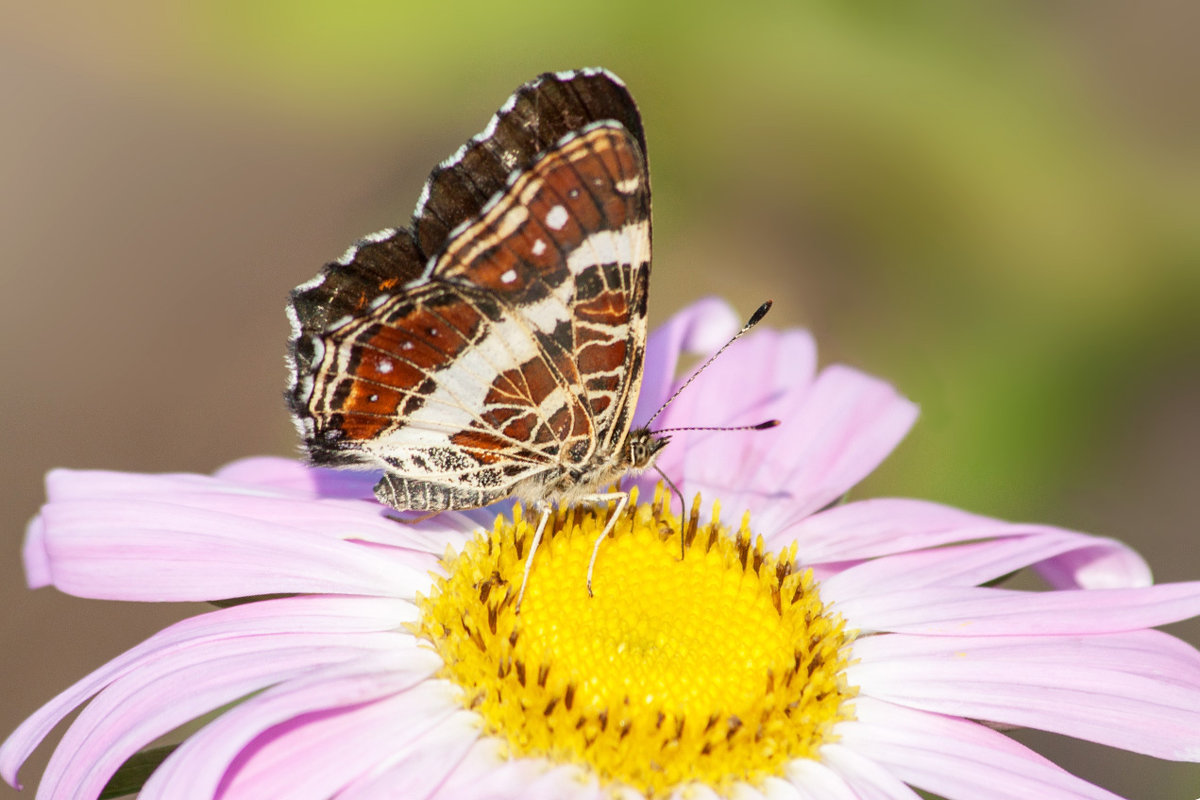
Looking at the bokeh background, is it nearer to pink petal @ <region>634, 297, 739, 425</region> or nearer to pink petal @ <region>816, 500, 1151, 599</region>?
pink petal @ <region>634, 297, 739, 425</region>

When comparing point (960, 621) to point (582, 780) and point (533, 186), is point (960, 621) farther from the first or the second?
point (533, 186)

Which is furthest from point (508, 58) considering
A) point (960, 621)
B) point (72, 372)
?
point (960, 621)

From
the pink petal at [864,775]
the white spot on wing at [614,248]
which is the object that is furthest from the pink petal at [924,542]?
the white spot on wing at [614,248]

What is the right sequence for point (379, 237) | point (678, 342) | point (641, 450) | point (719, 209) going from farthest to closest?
point (719, 209), point (678, 342), point (641, 450), point (379, 237)

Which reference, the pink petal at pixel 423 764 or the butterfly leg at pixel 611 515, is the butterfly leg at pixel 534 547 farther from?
the pink petal at pixel 423 764

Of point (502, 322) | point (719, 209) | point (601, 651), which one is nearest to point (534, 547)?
point (601, 651)

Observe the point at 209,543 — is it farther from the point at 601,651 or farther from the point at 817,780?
the point at 817,780
